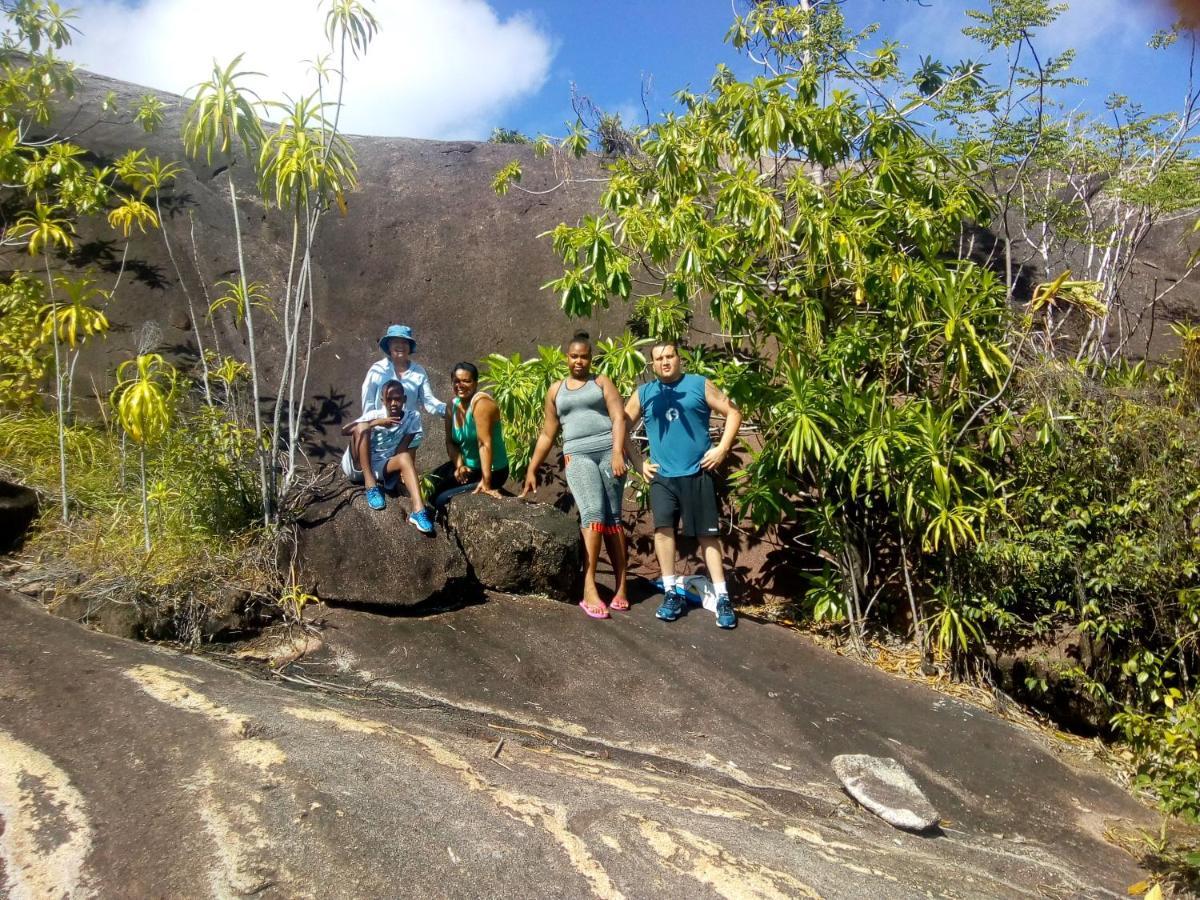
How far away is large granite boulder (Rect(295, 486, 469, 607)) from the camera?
17.0 feet

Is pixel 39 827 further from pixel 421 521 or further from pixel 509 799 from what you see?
pixel 421 521

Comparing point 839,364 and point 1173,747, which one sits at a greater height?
point 839,364

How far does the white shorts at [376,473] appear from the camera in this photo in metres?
5.60

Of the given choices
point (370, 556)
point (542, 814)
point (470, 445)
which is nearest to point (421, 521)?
point (370, 556)

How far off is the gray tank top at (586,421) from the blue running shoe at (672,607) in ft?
3.38

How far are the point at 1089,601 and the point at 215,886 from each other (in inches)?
198

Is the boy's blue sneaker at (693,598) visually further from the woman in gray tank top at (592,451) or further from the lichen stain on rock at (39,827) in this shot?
the lichen stain on rock at (39,827)

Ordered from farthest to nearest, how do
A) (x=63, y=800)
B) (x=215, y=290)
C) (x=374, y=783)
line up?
(x=215, y=290) → (x=374, y=783) → (x=63, y=800)

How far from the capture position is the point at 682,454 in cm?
566

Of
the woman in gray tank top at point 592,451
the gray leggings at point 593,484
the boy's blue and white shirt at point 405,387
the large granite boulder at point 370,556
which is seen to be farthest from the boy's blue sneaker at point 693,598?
the boy's blue and white shirt at point 405,387

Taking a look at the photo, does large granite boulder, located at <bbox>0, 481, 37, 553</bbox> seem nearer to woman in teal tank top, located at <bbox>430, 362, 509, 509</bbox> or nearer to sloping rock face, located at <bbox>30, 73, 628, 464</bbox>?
woman in teal tank top, located at <bbox>430, 362, 509, 509</bbox>

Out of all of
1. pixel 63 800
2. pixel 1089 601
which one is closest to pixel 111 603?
pixel 63 800

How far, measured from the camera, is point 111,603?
4.72 meters

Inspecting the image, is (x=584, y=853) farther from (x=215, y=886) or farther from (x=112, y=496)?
(x=112, y=496)
